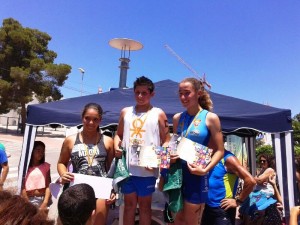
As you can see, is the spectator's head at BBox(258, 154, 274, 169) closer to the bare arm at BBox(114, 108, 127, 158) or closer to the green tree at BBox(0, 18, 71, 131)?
the bare arm at BBox(114, 108, 127, 158)

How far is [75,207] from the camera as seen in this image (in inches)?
55.1

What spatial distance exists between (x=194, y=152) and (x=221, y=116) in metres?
1.79

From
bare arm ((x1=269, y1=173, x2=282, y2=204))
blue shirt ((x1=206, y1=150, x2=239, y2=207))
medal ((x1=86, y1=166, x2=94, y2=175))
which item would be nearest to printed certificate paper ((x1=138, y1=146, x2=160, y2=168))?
medal ((x1=86, y1=166, x2=94, y2=175))

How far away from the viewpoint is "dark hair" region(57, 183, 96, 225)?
1.40 m

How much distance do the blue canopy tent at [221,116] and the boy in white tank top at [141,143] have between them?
1396mm

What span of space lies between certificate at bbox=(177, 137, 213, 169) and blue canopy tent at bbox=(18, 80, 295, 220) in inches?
68.3

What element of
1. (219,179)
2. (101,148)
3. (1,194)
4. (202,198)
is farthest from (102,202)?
(1,194)

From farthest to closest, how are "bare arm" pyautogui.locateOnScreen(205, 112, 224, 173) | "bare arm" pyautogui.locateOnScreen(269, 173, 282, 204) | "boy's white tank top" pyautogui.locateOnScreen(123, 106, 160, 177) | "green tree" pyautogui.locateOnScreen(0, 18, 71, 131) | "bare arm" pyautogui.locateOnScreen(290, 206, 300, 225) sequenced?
"green tree" pyautogui.locateOnScreen(0, 18, 71, 131) < "bare arm" pyautogui.locateOnScreen(269, 173, 282, 204) < "boy's white tank top" pyautogui.locateOnScreen(123, 106, 160, 177) < "bare arm" pyautogui.locateOnScreen(205, 112, 224, 173) < "bare arm" pyautogui.locateOnScreen(290, 206, 300, 225)

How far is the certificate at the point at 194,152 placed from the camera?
232 centimetres

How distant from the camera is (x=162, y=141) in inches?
110

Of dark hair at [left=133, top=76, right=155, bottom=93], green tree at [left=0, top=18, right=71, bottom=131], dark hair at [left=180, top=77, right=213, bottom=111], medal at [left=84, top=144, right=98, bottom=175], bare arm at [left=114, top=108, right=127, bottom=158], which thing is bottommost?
medal at [left=84, top=144, right=98, bottom=175]

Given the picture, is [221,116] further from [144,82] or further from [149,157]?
[149,157]

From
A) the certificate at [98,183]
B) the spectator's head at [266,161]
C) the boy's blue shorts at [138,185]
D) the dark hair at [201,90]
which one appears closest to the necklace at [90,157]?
the certificate at [98,183]

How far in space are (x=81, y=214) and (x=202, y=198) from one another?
1282 mm
